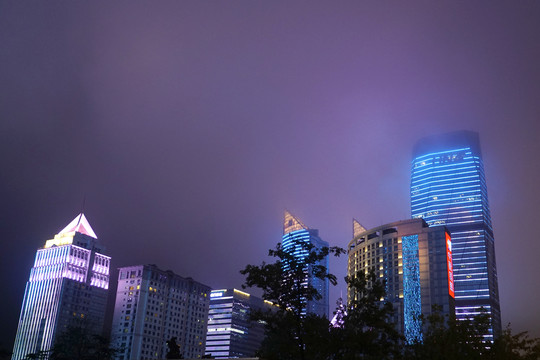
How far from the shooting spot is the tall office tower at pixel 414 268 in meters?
175

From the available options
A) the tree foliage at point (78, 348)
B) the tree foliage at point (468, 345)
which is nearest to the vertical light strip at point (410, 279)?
the tree foliage at point (78, 348)

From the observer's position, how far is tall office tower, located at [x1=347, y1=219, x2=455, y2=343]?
175375 millimetres

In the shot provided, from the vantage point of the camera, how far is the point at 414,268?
180875 mm

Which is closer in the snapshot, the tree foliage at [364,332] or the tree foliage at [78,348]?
the tree foliage at [364,332]

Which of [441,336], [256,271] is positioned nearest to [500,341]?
[441,336]

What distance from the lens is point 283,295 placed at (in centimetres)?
4381

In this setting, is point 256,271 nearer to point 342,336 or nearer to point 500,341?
point 342,336

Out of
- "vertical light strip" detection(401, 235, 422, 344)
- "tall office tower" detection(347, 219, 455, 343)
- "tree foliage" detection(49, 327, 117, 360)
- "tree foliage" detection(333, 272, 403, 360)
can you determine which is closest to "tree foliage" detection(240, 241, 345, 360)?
"tree foliage" detection(333, 272, 403, 360)

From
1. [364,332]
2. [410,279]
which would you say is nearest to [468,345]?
[364,332]

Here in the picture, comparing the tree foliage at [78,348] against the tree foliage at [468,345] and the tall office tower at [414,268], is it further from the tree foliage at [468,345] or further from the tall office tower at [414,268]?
the tall office tower at [414,268]

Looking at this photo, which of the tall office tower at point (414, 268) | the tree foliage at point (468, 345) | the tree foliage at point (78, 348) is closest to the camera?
the tree foliage at point (468, 345)

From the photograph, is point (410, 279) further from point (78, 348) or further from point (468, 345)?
point (468, 345)

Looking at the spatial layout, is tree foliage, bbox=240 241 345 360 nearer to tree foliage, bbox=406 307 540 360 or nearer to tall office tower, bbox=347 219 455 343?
tree foliage, bbox=406 307 540 360

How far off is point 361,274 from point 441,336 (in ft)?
24.5
